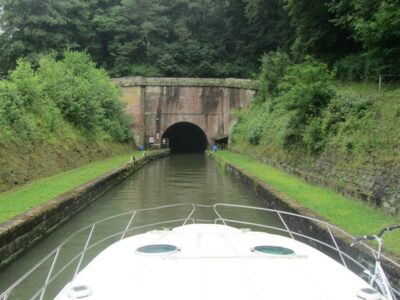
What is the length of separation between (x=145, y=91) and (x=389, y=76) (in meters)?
24.4

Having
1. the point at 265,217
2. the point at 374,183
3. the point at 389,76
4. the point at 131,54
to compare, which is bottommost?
the point at 265,217

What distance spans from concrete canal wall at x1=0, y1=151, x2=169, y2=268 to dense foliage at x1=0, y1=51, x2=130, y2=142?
122 inches

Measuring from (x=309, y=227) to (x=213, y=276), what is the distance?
5.04 metres

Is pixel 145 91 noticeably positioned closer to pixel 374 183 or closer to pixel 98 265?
pixel 374 183

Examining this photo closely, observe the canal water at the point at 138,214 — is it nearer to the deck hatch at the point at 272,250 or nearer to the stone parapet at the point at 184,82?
the deck hatch at the point at 272,250

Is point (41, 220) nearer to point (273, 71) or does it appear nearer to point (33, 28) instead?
point (273, 71)

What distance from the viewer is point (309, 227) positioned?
7801mm

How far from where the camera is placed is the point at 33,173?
14203mm

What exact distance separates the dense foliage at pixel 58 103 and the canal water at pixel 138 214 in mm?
3561

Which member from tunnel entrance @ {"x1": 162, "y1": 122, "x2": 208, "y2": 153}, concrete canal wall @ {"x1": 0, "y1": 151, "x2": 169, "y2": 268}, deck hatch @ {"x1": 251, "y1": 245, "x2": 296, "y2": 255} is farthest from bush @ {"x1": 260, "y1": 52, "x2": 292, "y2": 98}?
deck hatch @ {"x1": 251, "y1": 245, "x2": 296, "y2": 255}

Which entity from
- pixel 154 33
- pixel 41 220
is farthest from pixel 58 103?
pixel 154 33

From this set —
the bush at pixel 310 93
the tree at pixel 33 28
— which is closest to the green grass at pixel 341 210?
the bush at pixel 310 93

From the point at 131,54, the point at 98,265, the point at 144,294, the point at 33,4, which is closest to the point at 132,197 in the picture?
the point at 98,265

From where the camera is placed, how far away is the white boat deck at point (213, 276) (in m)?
2.80
